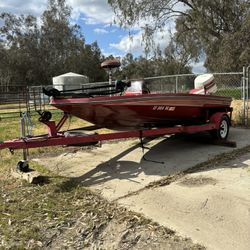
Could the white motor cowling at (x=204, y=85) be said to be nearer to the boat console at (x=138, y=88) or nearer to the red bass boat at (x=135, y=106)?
the red bass boat at (x=135, y=106)

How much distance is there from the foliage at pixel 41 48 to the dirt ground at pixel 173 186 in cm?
4470

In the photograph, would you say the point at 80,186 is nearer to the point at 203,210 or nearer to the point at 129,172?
the point at 129,172

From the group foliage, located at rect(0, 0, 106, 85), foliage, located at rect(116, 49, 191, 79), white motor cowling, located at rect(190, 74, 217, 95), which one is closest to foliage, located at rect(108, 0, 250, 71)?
white motor cowling, located at rect(190, 74, 217, 95)

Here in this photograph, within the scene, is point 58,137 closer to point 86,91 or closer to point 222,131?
point 86,91

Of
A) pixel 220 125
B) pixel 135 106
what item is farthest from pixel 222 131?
pixel 135 106

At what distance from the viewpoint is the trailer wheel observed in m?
7.83

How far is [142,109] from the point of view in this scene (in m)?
6.59

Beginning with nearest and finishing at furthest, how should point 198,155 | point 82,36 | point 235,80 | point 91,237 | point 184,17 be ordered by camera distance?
1. point 91,237
2. point 198,155
3. point 235,80
4. point 184,17
5. point 82,36

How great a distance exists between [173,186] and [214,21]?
804 inches

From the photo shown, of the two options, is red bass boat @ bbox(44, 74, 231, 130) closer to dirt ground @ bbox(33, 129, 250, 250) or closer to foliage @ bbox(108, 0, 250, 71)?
dirt ground @ bbox(33, 129, 250, 250)

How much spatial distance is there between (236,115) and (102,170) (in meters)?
6.05

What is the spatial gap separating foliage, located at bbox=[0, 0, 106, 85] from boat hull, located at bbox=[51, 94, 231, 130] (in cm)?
4507

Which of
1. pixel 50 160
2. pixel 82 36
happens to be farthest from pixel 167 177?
pixel 82 36

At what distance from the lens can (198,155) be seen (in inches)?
268
